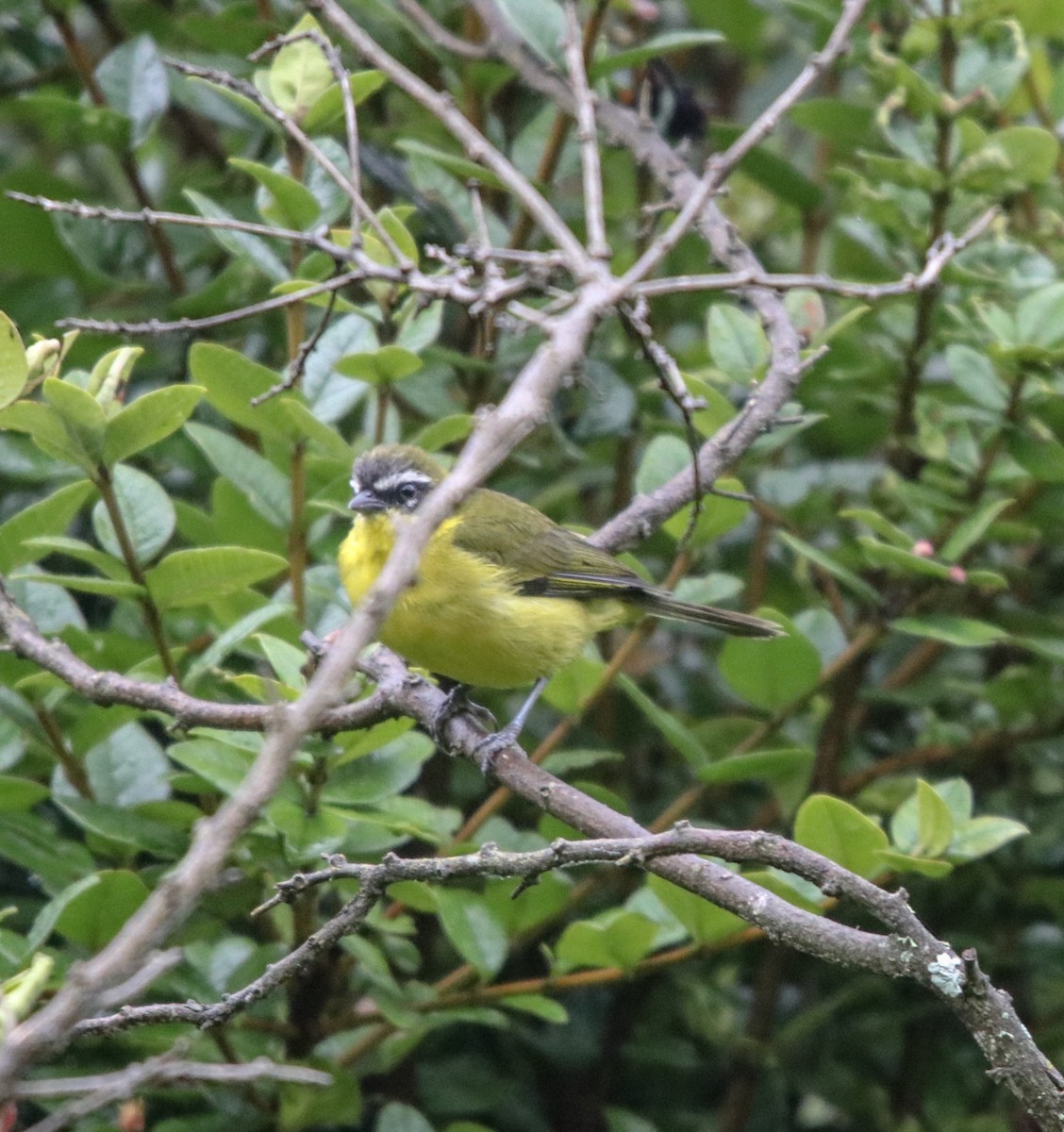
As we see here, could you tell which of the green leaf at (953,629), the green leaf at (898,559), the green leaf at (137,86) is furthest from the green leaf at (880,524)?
the green leaf at (137,86)

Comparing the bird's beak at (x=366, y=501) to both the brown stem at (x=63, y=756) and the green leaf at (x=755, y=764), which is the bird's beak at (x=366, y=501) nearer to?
the brown stem at (x=63, y=756)

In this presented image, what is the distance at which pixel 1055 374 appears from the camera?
11.0 ft

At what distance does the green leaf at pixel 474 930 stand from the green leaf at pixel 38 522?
3.28 ft

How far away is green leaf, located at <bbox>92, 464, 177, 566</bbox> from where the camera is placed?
9.22 ft

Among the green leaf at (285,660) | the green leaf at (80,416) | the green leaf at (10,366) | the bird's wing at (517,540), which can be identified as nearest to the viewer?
the green leaf at (10,366)

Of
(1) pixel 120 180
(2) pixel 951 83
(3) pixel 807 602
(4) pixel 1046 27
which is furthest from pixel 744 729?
(1) pixel 120 180

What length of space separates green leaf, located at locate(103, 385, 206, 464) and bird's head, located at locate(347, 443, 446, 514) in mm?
670

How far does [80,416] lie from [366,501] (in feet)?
2.85

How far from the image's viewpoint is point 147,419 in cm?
258

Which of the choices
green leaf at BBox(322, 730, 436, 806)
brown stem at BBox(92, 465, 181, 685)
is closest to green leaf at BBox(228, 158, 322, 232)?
brown stem at BBox(92, 465, 181, 685)

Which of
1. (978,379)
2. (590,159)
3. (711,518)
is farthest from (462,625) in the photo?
(590,159)

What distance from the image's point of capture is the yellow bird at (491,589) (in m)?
3.31

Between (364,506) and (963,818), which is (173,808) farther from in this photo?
(963,818)

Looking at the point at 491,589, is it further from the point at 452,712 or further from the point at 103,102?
the point at 103,102
